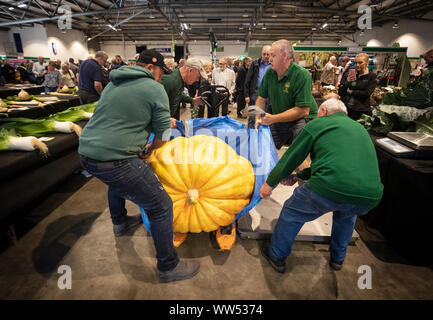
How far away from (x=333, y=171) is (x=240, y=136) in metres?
0.96

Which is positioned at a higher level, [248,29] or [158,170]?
Result: [248,29]

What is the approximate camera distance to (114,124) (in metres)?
1.50

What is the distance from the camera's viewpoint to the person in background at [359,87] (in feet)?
13.6

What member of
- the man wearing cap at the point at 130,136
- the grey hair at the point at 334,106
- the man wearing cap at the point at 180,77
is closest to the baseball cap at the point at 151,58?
the man wearing cap at the point at 130,136

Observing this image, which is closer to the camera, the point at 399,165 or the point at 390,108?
the point at 399,165

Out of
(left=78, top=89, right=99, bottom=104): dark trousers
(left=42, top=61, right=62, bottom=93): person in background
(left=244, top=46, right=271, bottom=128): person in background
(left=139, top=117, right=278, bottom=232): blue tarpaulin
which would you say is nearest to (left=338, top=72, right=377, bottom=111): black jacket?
(left=244, top=46, right=271, bottom=128): person in background

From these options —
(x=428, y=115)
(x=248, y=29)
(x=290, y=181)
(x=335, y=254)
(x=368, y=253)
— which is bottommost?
(x=368, y=253)

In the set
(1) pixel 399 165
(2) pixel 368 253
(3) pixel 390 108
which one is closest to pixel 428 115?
(3) pixel 390 108

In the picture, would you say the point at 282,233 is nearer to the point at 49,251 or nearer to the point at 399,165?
the point at 399,165

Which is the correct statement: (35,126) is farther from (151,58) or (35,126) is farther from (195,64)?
(195,64)

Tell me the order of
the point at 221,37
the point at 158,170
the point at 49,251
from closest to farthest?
the point at 158,170 < the point at 49,251 < the point at 221,37

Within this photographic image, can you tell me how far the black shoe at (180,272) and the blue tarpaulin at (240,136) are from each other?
3.22 ft

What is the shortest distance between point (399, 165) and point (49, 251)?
3.31 metres

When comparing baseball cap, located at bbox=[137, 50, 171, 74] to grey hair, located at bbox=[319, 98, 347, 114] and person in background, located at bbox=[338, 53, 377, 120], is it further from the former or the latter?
person in background, located at bbox=[338, 53, 377, 120]
